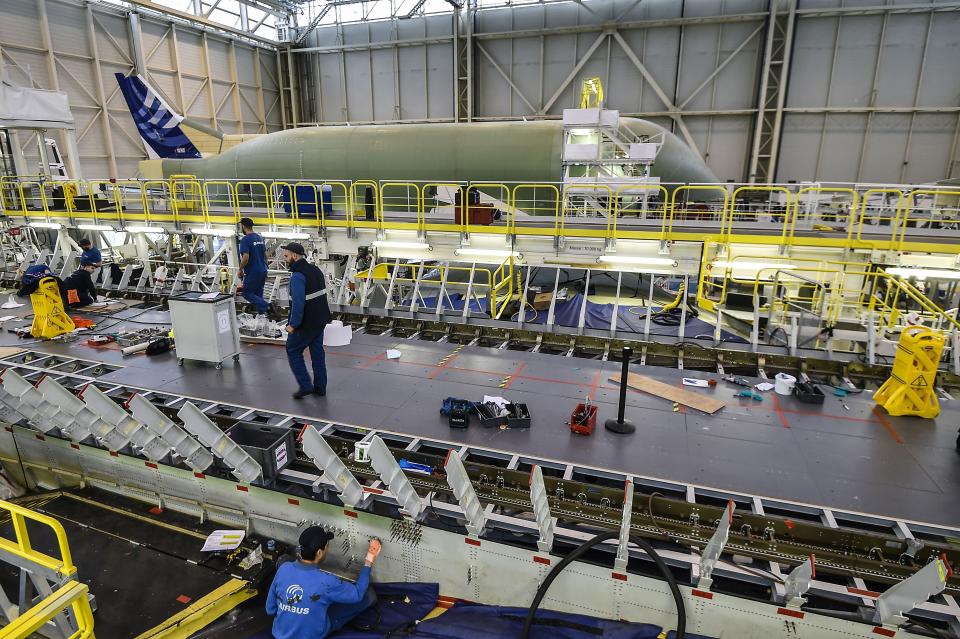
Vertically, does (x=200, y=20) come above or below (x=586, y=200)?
above

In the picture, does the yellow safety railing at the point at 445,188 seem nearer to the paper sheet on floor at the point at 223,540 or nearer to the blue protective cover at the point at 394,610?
the paper sheet on floor at the point at 223,540

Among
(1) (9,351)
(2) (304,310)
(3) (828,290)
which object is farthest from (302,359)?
(3) (828,290)

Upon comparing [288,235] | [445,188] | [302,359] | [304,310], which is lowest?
[302,359]

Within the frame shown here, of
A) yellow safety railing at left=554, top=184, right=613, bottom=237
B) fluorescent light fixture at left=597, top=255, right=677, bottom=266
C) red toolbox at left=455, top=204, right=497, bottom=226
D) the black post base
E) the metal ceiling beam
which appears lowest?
the black post base

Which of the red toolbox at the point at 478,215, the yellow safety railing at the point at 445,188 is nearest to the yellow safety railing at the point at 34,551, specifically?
the yellow safety railing at the point at 445,188

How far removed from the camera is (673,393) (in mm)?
6137

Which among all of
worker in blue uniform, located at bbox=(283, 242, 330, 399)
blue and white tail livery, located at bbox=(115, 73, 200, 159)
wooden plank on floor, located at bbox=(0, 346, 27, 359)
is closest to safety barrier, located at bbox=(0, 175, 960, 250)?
blue and white tail livery, located at bbox=(115, 73, 200, 159)

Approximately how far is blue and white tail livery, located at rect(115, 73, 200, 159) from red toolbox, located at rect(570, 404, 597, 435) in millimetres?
17800

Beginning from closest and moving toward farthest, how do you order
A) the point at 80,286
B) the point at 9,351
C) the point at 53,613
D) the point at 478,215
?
1. the point at 53,613
2. the point at 9,351
3. the point at 478,215
4. the point at 80,286

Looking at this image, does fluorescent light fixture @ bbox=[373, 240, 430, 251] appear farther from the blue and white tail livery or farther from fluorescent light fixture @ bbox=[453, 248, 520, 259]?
the blue and white tail livery

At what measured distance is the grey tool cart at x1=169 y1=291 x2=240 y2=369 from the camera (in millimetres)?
6680

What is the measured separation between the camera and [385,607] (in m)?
4.30

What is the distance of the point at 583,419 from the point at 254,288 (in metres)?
5.87

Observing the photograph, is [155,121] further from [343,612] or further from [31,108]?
[343,612]
